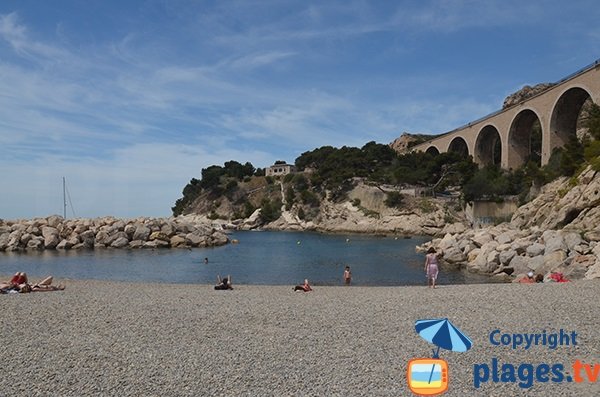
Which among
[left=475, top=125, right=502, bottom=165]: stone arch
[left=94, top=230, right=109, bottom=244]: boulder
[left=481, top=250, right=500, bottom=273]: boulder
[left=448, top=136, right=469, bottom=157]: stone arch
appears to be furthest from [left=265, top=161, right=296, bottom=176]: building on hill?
[left=481, top=250, right=500, bottom=273]: boulder

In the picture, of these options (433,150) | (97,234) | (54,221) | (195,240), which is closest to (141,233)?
(97,234)

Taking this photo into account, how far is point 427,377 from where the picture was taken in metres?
6.59

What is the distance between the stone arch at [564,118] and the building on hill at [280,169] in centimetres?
6383

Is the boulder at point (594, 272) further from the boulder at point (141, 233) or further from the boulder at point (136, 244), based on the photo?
the boulder at point (141, 233)

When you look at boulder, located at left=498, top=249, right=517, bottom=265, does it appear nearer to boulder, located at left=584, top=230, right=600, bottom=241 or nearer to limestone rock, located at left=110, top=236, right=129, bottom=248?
boulder, located at left=584, top=230, right=600, bottom=241

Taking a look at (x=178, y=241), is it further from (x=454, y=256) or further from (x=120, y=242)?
(x=454, y=256)

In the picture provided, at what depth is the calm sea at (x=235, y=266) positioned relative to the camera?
26.2m

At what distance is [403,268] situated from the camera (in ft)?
99.1

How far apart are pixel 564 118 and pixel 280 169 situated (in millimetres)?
69310

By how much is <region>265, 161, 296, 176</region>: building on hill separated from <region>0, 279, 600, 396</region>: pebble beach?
10133 cm

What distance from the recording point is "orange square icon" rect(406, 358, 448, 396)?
6434 millimetres

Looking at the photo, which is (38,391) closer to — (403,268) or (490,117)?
(403,268)

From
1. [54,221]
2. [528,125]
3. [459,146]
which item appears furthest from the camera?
[459,146]

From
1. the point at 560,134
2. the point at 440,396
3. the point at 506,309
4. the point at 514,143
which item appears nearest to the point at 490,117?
the point at 514,143
